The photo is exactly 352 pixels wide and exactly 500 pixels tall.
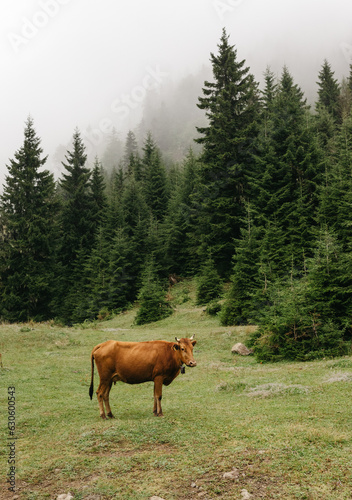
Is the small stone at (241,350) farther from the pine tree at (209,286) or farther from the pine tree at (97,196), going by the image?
the pine tree at (97,196)

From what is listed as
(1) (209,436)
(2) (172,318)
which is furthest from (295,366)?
(2) (172,318)

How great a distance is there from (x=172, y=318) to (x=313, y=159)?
2360 cm

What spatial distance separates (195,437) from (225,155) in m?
35.6

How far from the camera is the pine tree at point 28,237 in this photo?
43781 mm

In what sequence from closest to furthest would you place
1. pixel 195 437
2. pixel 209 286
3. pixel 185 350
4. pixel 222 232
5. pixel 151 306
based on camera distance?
pixel 195 437 < pixel 185 350 < pixel 151 306 < pixel 209 286 < pixel 222 232

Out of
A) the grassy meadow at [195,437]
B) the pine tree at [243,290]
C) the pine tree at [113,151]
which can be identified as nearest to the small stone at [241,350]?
the grassy meadow at [195,437]

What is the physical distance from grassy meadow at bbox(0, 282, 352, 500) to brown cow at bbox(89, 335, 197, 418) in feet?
2.89

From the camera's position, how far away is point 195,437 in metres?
6.86

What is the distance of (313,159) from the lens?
35875 millimetres

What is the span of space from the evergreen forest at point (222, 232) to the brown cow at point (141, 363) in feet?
30.1

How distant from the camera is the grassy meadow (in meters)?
5.06

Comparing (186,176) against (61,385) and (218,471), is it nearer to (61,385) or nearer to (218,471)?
(61,385)

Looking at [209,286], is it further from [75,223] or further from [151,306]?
[75,223]

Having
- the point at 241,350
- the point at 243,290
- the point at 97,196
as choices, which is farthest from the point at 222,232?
the point at 97,196
